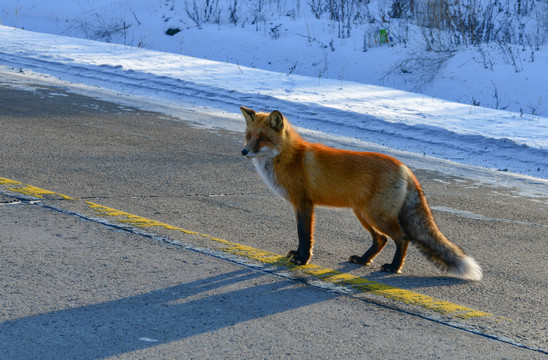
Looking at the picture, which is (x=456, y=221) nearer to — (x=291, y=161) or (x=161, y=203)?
(x=291, y=161)

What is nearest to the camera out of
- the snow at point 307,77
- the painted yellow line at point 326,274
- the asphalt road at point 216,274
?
the asphalt road at point 216,274

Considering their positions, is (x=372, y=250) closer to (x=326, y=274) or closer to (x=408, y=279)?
(x=408, y=279)

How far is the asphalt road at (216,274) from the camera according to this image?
377 centimetres

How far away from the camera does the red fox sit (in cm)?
489

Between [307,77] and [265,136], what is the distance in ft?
34.6

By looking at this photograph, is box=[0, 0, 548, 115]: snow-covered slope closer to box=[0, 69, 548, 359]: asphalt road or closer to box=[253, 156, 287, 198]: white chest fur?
box=[0, 69, 548, 359]: asphalt road

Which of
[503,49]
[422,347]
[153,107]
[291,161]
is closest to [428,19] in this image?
[503,49]

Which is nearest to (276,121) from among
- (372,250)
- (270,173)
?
(270,173)

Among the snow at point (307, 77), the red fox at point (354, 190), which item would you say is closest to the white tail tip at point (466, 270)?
the red fox at point (354, 190)

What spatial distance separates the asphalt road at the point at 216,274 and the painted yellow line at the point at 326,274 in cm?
9

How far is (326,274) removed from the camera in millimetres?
4891

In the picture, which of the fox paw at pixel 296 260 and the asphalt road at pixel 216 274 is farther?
the fox paw at pixel 296 260

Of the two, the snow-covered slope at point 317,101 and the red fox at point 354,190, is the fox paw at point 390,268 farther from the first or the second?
the snow-covered slope at point 317,101

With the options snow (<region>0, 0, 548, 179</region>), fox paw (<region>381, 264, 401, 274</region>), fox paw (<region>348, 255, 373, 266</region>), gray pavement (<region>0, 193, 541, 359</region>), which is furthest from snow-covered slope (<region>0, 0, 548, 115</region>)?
gray pavement (<region>0, 193, 541, 359</region>)
